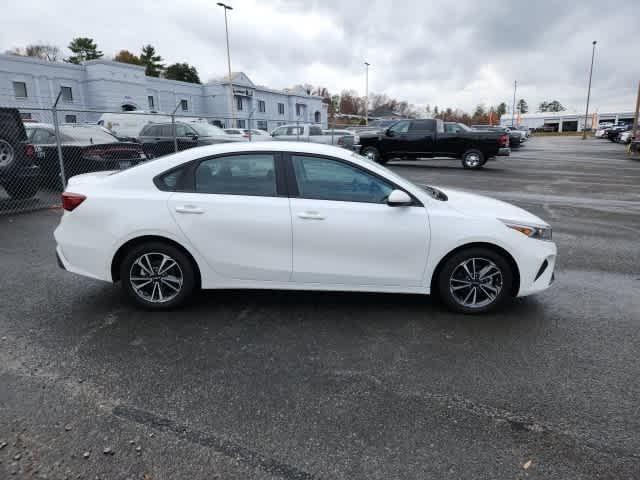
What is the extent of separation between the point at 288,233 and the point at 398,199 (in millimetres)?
997

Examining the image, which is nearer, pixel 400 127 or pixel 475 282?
pixel 475 282

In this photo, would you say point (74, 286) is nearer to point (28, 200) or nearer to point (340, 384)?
point (340, 384)

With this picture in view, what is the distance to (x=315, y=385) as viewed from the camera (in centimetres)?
304

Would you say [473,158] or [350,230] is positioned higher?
[350,230]

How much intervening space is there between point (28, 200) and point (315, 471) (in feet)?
31.7

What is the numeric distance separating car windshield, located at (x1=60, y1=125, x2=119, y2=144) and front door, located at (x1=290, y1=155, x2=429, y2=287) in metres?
8.35

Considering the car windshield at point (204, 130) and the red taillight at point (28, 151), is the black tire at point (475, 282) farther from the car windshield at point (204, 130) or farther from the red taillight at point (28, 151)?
the car windshield at point (204, 130)

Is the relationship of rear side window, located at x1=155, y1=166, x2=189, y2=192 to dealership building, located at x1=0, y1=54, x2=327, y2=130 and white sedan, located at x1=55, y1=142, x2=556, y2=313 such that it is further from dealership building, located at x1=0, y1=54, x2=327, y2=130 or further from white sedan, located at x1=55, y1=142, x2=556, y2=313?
dealership building, located at x1=0, y1=54, x2=327, y2=130

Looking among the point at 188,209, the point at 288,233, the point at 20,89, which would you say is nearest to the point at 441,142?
the point at 288,233

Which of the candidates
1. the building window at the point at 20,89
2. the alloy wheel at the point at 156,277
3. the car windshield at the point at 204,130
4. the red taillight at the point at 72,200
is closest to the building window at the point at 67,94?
the building window at the point at 20,89

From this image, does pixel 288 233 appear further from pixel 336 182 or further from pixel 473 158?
pixel 473 158

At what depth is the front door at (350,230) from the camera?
3.94 metres

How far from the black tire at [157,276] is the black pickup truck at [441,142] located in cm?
1571

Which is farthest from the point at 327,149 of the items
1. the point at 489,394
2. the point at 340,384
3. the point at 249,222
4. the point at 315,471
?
the point at 315,471
